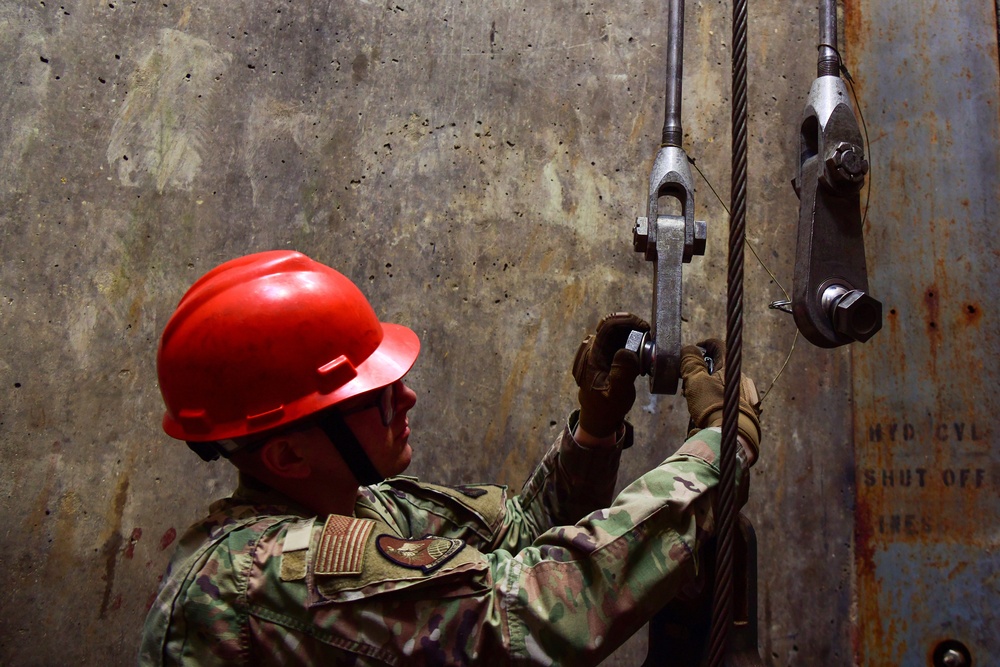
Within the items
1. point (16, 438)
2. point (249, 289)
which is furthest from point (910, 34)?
point (16, 438)

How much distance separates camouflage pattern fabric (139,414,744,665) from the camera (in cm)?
103

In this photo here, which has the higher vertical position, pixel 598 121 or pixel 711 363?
pixel 598 121

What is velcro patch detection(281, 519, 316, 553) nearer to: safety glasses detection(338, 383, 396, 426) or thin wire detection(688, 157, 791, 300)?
safety glasses detection(338, 383, 396, 426)

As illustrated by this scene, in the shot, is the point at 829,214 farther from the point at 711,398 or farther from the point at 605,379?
the point at 605,379

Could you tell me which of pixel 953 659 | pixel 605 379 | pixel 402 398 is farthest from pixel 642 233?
pixel 953 659

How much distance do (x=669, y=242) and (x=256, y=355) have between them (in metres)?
0.72

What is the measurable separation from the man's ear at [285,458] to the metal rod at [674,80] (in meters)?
0.83

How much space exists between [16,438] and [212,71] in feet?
3.78

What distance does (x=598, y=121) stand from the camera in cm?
203

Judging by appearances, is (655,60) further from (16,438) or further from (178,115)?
(16,438)

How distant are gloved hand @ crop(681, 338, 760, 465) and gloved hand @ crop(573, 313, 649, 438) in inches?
4.2

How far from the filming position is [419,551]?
1091mm

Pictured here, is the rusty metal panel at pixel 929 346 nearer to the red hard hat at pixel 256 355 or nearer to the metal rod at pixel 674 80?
the metal rod at pixel 674 80

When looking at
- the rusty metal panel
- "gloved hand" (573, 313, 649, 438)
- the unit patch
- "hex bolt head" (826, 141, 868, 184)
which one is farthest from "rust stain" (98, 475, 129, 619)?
the rusty metal panel
